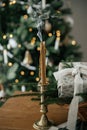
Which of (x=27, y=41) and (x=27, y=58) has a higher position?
(x=27, y=41)

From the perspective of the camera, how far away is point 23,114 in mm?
1104

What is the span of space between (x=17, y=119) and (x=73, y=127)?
252mm

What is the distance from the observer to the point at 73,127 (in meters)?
0.90

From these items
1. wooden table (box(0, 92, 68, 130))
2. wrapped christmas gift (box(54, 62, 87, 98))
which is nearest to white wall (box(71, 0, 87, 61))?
wooden table (box(0, 92, 68, 130))

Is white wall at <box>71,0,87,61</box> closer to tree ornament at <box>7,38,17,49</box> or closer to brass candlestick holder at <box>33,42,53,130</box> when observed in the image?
tree ornament at <box>7,38,17,49</box>

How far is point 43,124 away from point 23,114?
148 millimetres

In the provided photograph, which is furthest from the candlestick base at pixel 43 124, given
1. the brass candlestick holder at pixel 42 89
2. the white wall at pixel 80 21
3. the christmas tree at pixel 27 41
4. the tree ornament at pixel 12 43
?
the white wall at pixel 80 21

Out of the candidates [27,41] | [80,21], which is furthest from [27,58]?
[80,21]

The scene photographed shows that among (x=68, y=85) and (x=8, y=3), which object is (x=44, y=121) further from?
(x=8, y=3)

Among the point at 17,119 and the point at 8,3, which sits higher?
the point at 8,3

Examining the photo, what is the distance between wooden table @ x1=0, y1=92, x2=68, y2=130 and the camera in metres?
1.00

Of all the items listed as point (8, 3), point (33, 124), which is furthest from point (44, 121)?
point (8, 3)

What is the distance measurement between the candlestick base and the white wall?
240cm

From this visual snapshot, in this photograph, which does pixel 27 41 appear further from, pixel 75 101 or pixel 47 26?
pixel 75 101
